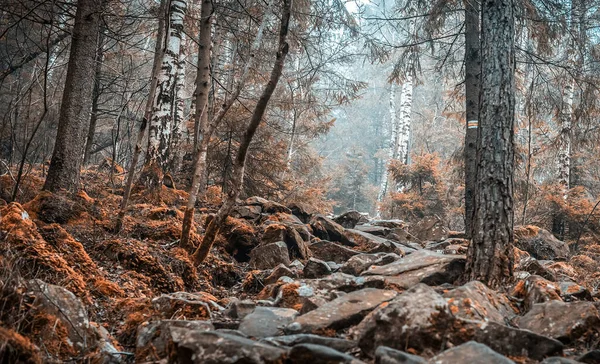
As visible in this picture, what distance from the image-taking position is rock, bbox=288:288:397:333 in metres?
2.92

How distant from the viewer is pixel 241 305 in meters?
3.51

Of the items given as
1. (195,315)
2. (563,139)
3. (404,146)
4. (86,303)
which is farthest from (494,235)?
(404,146)

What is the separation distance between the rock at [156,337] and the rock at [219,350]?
0.36 meters

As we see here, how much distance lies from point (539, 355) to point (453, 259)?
2.11 meters

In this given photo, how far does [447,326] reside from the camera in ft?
8.46

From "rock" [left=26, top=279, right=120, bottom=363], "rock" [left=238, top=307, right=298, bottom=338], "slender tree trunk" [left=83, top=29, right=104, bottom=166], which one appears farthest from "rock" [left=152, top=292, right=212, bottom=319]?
"slender tree trunk" [left=83, top=29, right=104, bottom=166]

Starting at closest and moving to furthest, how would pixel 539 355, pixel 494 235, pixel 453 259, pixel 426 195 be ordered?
1. pixel 539 355
2. pixel 494 235
3. pixel 453 259
4. pixel 426 195

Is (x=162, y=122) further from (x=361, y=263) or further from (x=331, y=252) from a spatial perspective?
(x=361, y=263)

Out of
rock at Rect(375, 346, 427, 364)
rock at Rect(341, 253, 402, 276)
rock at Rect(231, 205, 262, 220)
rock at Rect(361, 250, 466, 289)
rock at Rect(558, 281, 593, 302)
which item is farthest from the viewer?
rock at Rect(231, 205, 262, 220)

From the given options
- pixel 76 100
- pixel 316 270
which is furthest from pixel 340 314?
pixel 76 100

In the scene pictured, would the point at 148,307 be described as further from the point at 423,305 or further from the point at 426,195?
the point at 426,195

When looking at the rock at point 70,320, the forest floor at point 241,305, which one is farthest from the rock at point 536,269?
the rock at point 70,320

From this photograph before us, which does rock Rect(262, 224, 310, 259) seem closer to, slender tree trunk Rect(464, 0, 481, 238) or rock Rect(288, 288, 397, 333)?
rock Rect(288, 288, 397, 333)

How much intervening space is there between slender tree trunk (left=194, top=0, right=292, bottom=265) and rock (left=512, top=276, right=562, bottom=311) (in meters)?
2.92
